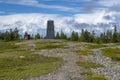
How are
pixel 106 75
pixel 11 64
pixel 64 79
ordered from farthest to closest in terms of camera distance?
1. pixel 11 64
2. pixel 106 75
3. pixel 64 79

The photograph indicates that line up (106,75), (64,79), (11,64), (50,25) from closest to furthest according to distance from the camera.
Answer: (64,79) < (106,75) < (11,64) < (50,25)

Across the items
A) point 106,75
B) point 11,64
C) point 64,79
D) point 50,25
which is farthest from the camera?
point 50,25

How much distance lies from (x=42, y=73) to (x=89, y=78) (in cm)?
947

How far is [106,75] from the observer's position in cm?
A: 4953

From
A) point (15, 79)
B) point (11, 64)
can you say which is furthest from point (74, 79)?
point (11, 64)

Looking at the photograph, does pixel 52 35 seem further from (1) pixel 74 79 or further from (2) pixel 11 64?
(1) pixel 74 79

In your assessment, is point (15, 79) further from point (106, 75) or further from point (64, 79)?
point (106, 75)

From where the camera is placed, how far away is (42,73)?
51438 mm

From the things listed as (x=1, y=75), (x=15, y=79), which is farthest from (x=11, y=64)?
(x=15, y=79)

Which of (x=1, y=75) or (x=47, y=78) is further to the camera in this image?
(x=1, y=75)

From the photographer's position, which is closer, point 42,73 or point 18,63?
point 42,73

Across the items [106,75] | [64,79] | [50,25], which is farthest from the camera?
[50,25]

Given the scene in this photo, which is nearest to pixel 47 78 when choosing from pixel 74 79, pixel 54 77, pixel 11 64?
pixel 54 77

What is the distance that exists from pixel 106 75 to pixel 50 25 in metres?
141
